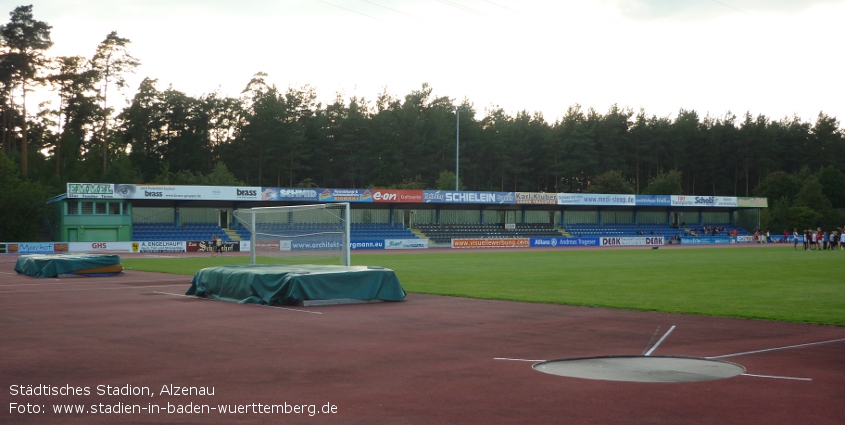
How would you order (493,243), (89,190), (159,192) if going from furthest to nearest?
(493,243)
(159,192)
(89,190)

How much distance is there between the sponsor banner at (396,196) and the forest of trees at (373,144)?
1666 cm

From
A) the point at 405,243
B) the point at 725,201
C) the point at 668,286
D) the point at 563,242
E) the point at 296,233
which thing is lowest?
the point at 563,242

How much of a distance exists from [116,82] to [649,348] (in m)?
84.8

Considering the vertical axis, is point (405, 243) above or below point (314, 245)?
below

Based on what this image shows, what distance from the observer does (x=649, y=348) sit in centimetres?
1148

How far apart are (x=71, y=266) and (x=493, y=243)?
46.0 m

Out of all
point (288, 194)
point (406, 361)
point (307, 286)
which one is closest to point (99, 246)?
point (288, 194)

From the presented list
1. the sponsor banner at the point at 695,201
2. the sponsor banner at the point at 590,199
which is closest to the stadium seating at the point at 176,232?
the sponsor banner at the point at 590,199

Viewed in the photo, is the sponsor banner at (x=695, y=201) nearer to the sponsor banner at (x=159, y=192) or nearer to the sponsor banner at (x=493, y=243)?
the sponsor banner at (x=493, y=243)

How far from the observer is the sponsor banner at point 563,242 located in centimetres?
7375

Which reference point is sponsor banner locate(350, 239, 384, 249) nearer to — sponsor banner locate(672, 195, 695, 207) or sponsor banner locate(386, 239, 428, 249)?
sponsor banner locate(386, 239, 428, 249)

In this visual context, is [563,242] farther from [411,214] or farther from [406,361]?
[406,361]

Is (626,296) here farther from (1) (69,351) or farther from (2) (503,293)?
(1) (69,351)

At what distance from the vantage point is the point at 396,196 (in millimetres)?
71750
